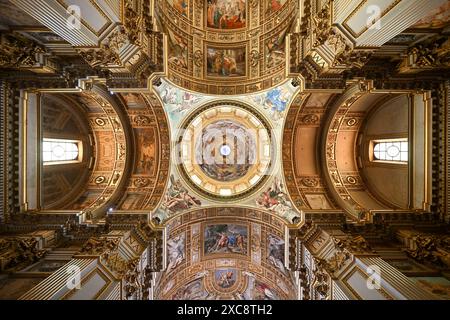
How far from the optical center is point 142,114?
1340 cm

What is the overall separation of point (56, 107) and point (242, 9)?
1058 cm

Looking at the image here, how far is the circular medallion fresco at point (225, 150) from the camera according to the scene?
46.6ft

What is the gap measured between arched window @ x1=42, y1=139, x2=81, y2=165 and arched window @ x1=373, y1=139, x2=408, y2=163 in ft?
52.7

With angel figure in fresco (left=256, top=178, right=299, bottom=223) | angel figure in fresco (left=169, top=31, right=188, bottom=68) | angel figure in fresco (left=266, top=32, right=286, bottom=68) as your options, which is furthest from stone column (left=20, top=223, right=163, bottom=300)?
angel figure in fresco (left=266, top=32, right=286, bottom=68)

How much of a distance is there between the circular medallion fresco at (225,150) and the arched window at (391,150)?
554cm

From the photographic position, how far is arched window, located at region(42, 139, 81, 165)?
486 inches

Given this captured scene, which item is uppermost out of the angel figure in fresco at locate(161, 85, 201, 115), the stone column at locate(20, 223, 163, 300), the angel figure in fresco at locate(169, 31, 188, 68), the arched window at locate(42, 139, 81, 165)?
the angel figure in fresco at locate(169, 31, 188, 68)

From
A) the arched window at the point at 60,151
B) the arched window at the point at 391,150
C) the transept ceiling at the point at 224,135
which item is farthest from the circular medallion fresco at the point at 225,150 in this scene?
the arched window at the point at 60,151

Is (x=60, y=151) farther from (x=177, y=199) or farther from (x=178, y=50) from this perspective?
(x=178, y=50)

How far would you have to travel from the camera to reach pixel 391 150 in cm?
1270

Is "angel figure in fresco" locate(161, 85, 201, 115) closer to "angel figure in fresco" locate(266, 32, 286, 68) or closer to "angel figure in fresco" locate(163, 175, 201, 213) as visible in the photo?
"angel figure in fresco" locate(163, 175, 201, 213)

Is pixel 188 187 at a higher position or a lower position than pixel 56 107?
lower
